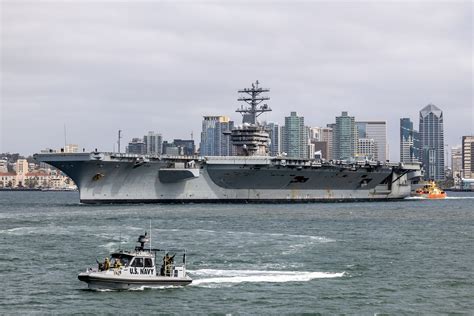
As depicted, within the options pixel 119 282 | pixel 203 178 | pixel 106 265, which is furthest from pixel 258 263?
pixel 203 178

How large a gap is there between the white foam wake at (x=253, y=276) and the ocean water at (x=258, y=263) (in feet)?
0.13

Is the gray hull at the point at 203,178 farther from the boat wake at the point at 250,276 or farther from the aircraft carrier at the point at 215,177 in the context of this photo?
the boat wake at the point at 250,276

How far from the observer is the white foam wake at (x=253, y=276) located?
31234 millimetres

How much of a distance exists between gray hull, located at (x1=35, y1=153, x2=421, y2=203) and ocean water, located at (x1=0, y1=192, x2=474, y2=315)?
1100 centimetres

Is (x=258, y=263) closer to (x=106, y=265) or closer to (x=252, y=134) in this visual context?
(x=106, y=265)

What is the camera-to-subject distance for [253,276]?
1267 inches

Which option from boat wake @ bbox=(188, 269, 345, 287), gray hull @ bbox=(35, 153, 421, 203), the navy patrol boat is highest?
gray hull @ bbox=(35, 153, 421, 203)

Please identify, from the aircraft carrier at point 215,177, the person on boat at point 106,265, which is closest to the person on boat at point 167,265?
the person on boat at point 106,265

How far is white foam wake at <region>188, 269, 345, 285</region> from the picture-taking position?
3123cm

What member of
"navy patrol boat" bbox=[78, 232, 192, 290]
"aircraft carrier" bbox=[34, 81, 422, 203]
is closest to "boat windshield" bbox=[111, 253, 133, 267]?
"navy patrol boat" bbox=[78, 232, 192, 290]

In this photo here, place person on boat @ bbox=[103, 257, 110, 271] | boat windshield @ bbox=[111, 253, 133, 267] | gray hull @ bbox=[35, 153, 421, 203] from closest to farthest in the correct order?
person on boat @ bbox=[103, 257, 110, 271]
boat windshield @ bbox=[111, 253, 133, 267]
gray hull @ bbox=[35, 153, 421, 203]

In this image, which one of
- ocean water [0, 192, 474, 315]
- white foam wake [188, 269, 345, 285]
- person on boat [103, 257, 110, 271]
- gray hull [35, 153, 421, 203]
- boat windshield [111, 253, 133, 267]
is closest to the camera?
ocean water [0, 192, 474, 315]

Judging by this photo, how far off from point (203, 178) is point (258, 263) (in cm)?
4477

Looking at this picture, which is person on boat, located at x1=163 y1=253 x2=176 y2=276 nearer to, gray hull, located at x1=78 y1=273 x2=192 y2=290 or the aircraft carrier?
gray hull, located at x1=78 y1=273 x2=192 y2=290
